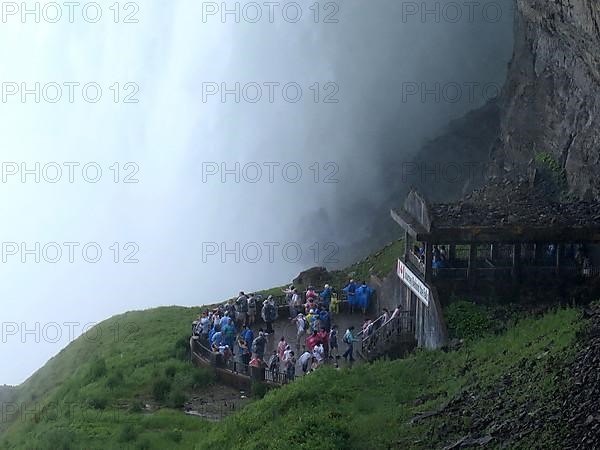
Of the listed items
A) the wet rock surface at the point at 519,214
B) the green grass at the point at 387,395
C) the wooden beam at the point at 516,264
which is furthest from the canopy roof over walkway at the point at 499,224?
the green grass at the point at 387,395

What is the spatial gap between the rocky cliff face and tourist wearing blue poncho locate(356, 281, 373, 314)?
703 centimetres

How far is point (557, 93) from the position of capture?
34594 millimetres

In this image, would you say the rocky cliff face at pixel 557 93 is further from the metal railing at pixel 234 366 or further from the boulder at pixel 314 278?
the metal railing at pixel 234 366

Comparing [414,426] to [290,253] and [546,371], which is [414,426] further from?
[290,253]

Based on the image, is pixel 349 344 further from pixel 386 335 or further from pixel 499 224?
pixel 499 224

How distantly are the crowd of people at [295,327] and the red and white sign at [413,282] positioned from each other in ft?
5.86

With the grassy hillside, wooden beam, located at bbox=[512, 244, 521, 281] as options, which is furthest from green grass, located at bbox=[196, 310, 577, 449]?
wooden beam, located at bbox=[512, 244, 521, 281]

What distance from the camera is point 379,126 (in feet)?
184

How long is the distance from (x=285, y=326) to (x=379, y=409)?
30.4 ft

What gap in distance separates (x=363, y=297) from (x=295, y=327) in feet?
6.79

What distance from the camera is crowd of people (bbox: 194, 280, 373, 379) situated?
23.7 m

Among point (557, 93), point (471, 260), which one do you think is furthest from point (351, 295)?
point (557, 93)

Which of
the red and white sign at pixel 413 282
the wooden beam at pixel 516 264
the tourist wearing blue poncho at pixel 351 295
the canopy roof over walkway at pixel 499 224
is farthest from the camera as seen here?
the tourist wearing blue poncho at pixel 351 295

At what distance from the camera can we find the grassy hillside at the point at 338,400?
1619cm
